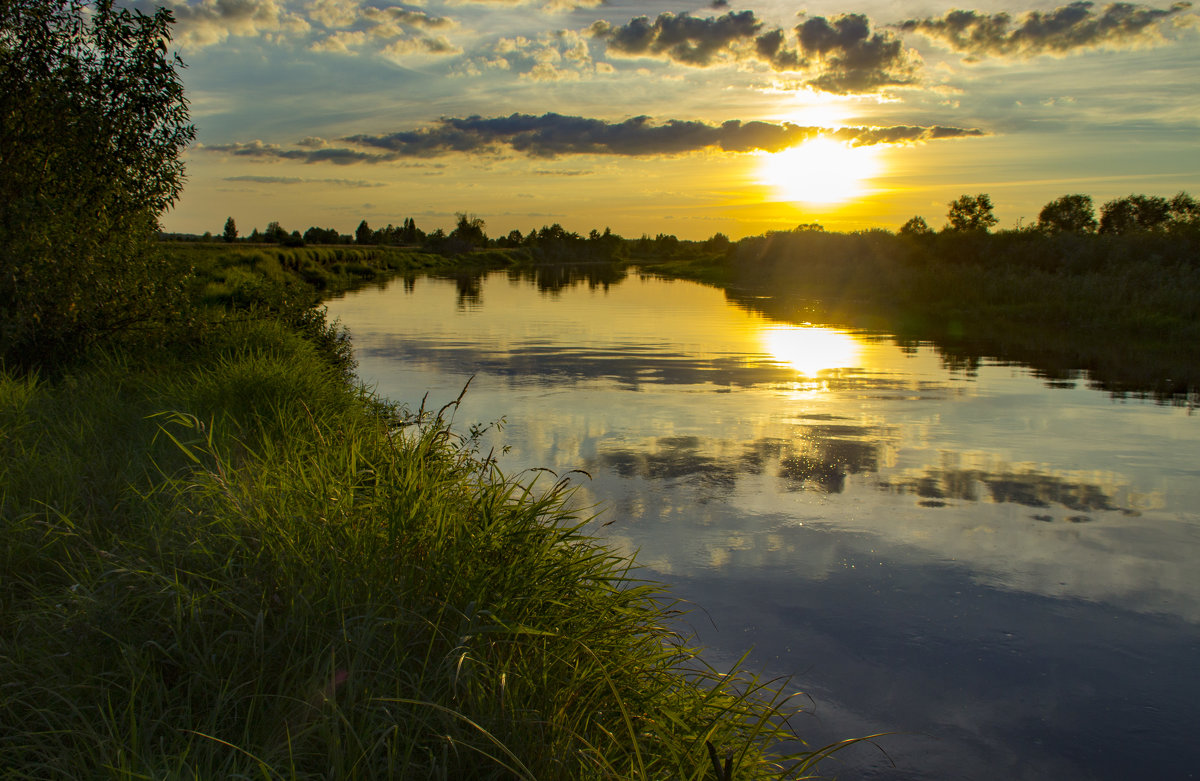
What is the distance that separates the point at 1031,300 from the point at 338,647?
133ft

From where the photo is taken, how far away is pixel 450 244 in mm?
169000

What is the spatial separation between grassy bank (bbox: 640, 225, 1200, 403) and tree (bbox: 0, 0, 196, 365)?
20.1 meters

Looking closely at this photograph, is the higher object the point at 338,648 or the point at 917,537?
the point at 338,648

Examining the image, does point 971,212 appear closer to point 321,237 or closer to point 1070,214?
point 1070,214

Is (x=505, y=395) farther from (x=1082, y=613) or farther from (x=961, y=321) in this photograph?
(x=961, y=321)

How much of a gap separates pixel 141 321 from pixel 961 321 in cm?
3327

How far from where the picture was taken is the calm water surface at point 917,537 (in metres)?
5.63

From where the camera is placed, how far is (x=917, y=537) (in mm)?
8953

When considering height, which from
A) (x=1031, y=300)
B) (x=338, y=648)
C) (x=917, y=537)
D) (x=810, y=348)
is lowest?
(x=917, y=537)

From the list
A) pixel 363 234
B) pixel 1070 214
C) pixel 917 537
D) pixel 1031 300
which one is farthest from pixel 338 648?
pixel 363 234

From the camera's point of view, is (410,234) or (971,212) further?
(410,234)

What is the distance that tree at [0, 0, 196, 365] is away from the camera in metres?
11.7

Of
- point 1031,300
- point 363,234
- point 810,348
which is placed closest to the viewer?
point 810,348

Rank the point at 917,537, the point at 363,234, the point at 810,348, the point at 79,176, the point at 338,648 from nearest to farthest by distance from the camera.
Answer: the point at 338,648, the point at 917,537, the point at 79,176, the point at 810,348, the point at 363,234
